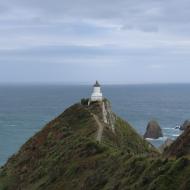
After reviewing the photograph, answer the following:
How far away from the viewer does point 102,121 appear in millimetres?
53062

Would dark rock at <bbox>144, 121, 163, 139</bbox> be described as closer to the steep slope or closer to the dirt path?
the steep slope

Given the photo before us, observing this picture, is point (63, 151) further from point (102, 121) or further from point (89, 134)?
point (102, 121)

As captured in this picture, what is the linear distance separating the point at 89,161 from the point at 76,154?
5.00 meters

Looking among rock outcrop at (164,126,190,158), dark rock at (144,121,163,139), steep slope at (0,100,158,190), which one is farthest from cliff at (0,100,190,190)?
dark rock at (144,121,163,139)

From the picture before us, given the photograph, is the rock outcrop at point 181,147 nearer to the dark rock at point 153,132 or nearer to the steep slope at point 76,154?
the steep slope at point 76,154

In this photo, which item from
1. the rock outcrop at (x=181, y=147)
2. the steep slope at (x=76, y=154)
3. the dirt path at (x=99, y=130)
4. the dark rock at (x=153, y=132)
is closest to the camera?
the rock outcrop at (x=181, y=147)

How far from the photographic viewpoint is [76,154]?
41.2m

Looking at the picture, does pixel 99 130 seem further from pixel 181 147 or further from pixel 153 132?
pixel 153 132

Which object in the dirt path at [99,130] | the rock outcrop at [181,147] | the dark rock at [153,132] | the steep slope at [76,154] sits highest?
the rock outcrop at [181,147]

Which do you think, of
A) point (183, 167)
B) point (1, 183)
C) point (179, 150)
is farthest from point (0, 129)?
point (183, 167)

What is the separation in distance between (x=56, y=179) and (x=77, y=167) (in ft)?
8.14

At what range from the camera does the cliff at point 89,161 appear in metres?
23.7

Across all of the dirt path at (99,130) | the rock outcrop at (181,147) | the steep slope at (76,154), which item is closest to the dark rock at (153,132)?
the steep slope at (76,154)

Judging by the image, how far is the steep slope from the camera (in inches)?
1274
